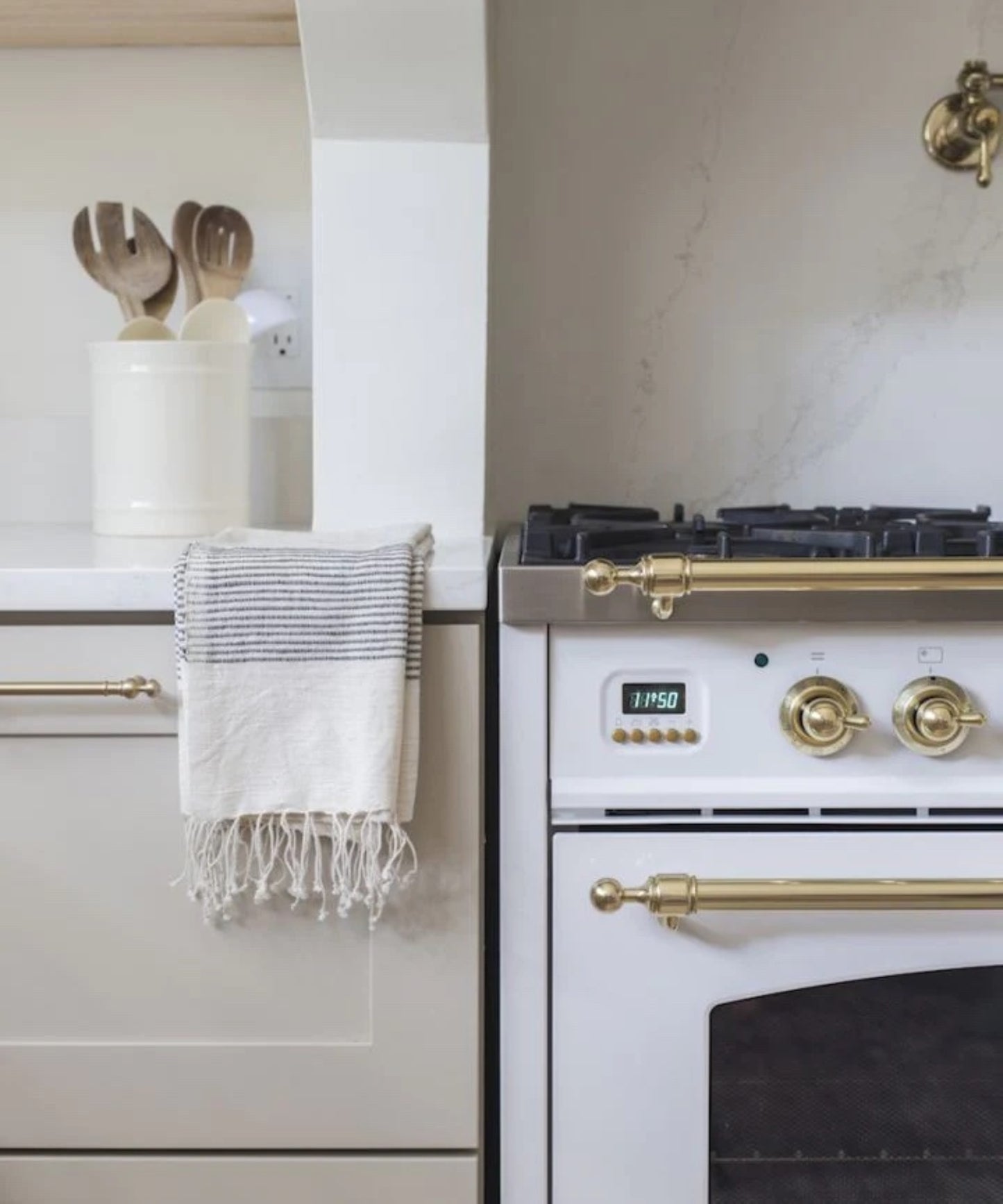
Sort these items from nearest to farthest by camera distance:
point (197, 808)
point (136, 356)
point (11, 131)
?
point (197, 808)
point (136, 356)
point (11, 131)

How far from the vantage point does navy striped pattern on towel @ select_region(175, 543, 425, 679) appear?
0.95 meters

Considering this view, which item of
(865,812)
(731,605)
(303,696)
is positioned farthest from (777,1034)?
(303,696)

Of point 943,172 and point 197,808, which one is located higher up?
point 943,172

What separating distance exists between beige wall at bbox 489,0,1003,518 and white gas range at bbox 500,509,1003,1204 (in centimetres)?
53

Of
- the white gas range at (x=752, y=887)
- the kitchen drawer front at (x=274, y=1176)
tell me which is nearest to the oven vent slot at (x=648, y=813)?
the white gas range at (x=752, y=887)

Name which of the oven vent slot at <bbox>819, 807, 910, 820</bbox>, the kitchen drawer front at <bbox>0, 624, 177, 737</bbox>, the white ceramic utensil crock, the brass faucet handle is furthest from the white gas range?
the brass faucet handle

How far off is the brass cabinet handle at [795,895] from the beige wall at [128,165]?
30.4 inches

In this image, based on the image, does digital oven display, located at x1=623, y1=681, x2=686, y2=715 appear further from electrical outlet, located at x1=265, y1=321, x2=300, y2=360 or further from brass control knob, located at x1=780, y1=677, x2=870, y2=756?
electrical outlet, located at x1=265, y1=321, x2=300, y2=360

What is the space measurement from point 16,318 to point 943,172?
1.10 m

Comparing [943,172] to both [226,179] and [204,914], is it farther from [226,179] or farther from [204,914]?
[204,914]

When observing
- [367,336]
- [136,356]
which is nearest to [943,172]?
[367,336]

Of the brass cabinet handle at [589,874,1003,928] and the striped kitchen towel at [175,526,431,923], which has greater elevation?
the striped kitchen towel at [175,526,431,923]

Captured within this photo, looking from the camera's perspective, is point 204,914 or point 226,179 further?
point 226,179

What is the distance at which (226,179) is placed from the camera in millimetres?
1509
